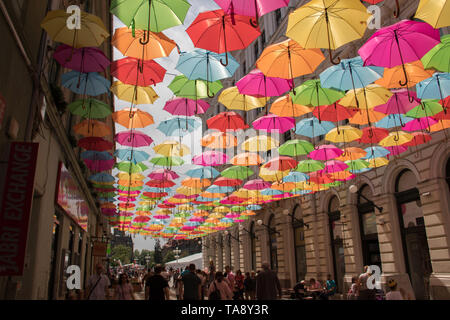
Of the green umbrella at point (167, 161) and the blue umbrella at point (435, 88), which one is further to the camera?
the green umbrella at point (167, 161)

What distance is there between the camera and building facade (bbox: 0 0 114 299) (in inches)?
255

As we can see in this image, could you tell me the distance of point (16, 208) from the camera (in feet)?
20.4

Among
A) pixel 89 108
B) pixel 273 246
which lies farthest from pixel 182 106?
pixel 273 246

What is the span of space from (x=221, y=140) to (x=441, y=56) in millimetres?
8045

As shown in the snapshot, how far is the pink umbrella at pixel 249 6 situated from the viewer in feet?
21.3

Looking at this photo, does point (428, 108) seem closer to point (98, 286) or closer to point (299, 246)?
point (98, 286)

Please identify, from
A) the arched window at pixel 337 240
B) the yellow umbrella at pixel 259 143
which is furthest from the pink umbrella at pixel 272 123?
the arched window at pixel 337 240

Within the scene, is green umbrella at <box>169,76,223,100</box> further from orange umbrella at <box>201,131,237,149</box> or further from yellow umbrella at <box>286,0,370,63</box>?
orange umbrella at <box>201,131,237,149</box>

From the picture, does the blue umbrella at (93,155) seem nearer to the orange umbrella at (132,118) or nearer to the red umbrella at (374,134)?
the orange umbrella at (132,118)

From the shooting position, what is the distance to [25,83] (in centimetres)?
740

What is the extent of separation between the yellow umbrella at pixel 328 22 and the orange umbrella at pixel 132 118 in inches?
255

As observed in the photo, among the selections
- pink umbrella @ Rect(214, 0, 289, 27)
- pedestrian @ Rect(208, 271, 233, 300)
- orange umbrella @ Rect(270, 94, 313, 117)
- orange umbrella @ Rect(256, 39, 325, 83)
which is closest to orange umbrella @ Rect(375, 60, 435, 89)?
orange umbrella @ Rect(270, 94, 313, 117)
